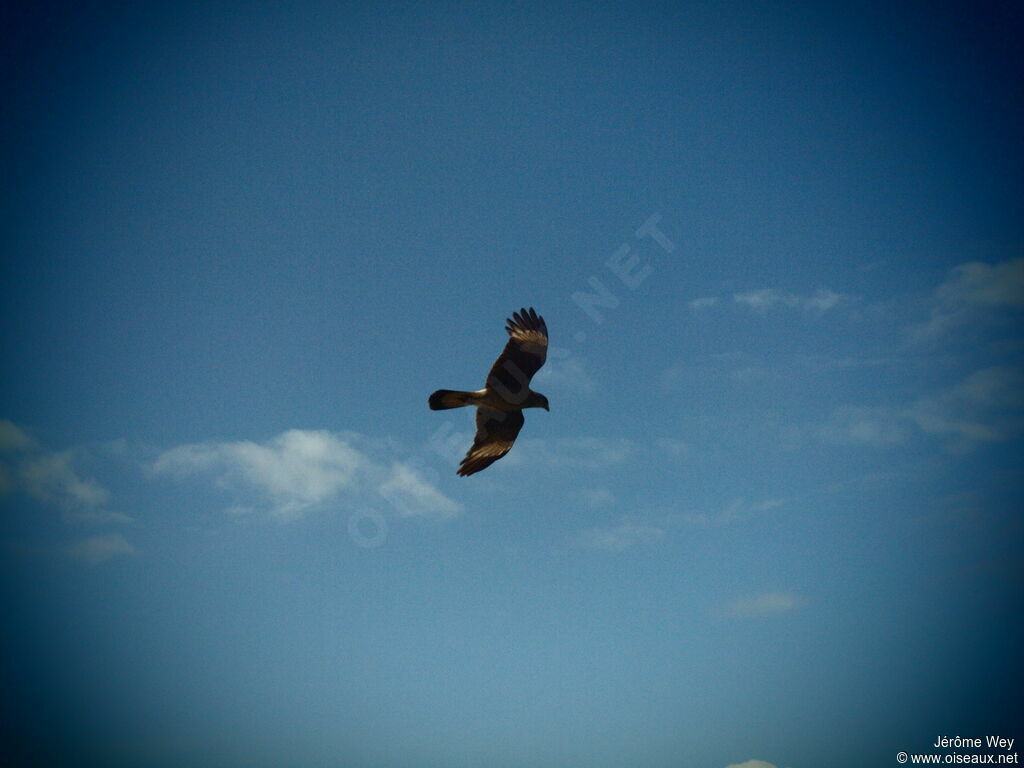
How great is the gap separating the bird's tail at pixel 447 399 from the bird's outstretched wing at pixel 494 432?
2.60ft

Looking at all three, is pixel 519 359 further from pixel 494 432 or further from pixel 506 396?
pixel 494 432

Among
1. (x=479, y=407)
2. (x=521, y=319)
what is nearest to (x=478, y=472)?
(x=479, y=407)

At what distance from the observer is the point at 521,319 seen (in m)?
10.7

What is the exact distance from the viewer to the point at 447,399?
9969mm

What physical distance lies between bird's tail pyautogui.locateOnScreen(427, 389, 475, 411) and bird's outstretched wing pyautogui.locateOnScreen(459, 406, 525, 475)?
791 mm

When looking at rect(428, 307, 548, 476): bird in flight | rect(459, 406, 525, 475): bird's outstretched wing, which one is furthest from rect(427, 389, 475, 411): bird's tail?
rect(459, 406, 525, 475): bird's outstretched wing

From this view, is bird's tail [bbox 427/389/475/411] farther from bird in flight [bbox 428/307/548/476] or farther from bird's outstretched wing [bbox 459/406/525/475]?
bird's outstretched wing [bbox 459/406/525/475]

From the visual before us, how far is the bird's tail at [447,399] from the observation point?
984 centimetres

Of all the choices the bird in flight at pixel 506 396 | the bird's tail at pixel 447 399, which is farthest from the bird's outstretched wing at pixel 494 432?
the bird's tail at pixel 447 399

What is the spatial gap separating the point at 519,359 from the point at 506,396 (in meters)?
0.85

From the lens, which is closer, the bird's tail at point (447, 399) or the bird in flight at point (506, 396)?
the bird's tail at point (447, 399)

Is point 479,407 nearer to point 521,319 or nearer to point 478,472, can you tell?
point 478,472

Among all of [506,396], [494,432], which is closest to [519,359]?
[506,396]

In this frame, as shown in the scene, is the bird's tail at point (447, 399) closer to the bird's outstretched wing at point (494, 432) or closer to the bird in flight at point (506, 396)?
the bird in flight at point (506, 396)
